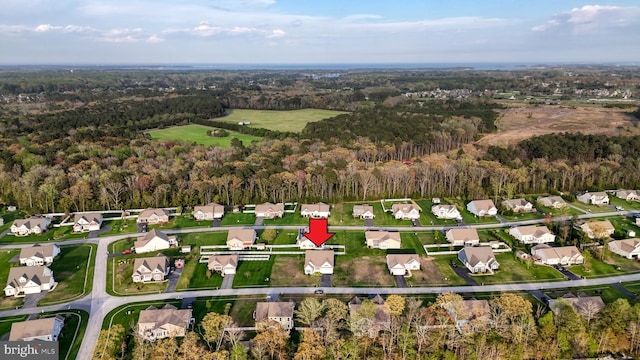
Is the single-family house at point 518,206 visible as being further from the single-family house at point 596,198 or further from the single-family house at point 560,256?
the single-family house at point 560,256

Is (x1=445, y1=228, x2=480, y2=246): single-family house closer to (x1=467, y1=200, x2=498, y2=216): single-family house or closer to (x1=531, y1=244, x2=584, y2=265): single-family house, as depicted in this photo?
(x1=531, y1=244, x2=584, y2=265): single-family house

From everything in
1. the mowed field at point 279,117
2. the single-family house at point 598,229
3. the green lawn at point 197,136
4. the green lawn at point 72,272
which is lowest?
the green lawn at point 72,272

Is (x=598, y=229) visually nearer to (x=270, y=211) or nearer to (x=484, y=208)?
(x=484, y=208)

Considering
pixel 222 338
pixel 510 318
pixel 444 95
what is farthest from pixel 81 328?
pixel 444 95

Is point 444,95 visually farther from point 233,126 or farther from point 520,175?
point 520,175

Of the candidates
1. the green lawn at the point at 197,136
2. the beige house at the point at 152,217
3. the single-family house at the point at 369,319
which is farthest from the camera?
the green lawn at the point at 197,136

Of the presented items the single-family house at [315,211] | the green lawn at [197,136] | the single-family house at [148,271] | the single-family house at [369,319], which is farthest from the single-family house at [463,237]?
the green lawn at [197,136]

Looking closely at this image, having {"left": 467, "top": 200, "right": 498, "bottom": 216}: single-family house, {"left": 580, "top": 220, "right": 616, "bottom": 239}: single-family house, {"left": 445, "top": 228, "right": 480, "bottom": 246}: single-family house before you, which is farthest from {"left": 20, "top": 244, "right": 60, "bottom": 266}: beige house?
{"left": 580, "top": 220, "right": 616, "bottom": 239}: single-family house
